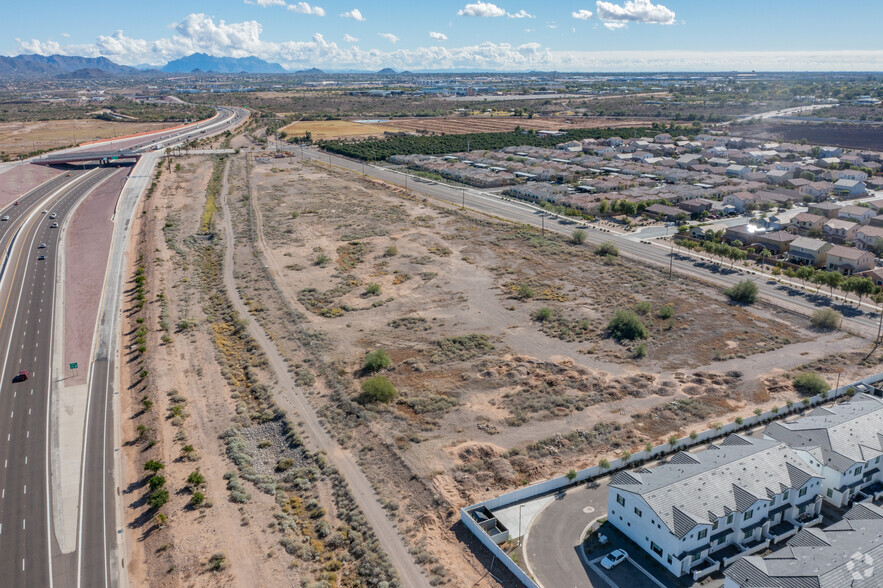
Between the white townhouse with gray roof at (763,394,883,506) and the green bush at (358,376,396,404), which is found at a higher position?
the white townhouse with gray roof at (763,394,883,506)

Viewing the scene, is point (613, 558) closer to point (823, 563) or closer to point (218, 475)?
point (823, 563)

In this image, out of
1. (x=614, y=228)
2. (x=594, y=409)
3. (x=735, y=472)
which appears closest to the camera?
(x=735, y=472)

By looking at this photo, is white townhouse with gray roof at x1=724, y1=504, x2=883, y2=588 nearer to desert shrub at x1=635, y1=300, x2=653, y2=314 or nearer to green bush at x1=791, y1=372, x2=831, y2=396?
green bush at x1=791, y1=372, x2=831, y2=396

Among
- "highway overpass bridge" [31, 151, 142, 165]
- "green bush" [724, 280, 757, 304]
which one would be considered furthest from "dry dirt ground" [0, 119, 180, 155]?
"green bush" [724, 280, 757, 304]

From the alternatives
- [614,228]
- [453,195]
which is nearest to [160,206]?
[453,195]

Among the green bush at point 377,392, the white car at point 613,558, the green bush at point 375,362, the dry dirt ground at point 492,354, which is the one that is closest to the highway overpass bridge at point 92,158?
the dry dirt ground at point 492,354

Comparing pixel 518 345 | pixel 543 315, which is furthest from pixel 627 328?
pixel 518 345

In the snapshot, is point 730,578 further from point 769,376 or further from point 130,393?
point 130,393
